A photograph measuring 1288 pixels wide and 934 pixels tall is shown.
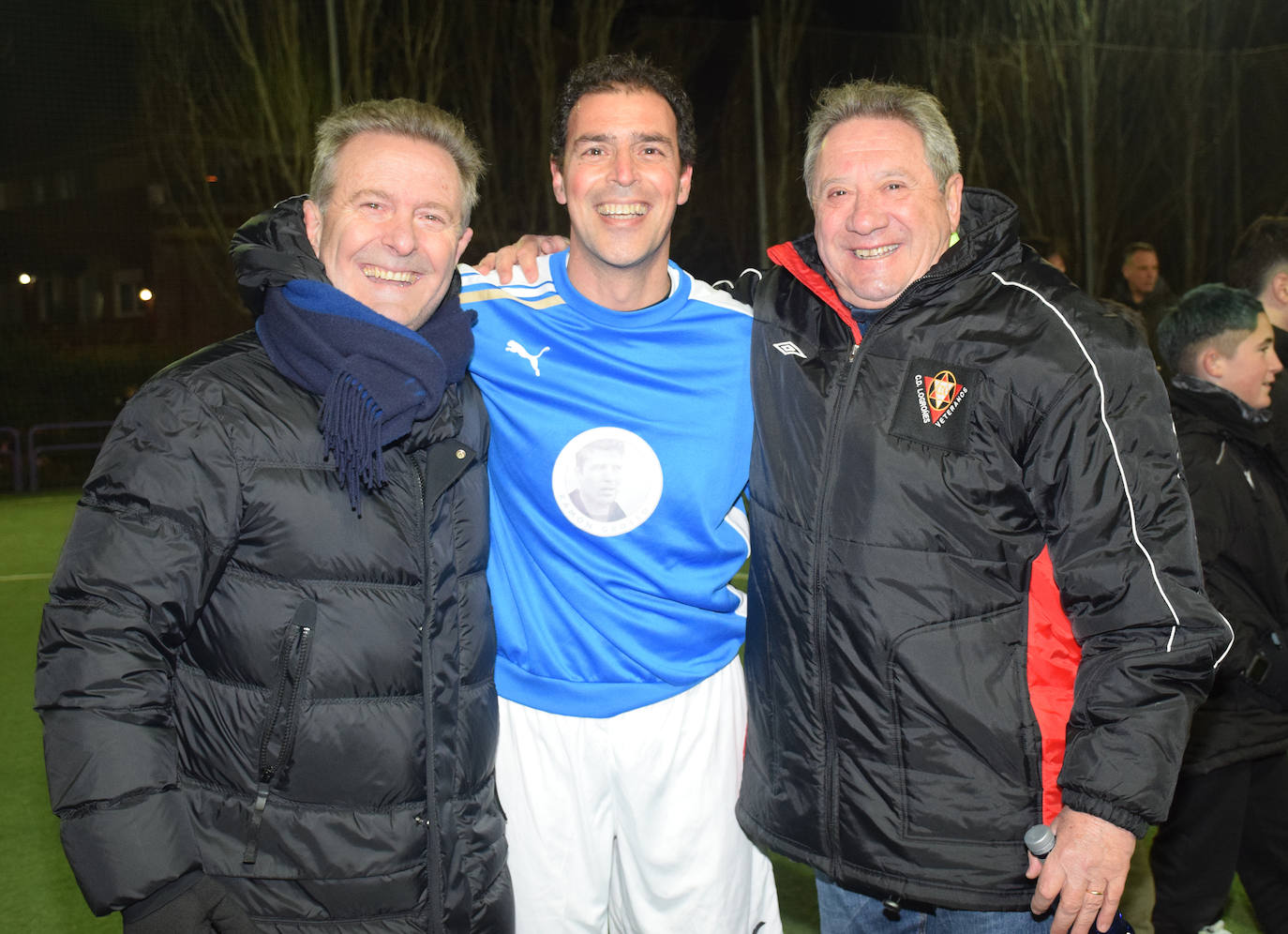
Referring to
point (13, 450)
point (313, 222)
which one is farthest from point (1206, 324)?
point (13, 450)

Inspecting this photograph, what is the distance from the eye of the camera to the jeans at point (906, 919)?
190cm

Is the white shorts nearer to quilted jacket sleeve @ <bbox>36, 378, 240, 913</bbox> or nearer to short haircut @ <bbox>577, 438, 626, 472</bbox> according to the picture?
short haircut @ <bbox>577, 438, 626, 472</bbox>

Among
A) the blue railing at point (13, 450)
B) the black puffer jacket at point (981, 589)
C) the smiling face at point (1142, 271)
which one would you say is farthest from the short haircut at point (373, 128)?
the blue railing at point (13, 450)

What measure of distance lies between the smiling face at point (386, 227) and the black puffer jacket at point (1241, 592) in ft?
6.30

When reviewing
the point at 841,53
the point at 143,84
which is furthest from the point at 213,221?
the point at 841,53

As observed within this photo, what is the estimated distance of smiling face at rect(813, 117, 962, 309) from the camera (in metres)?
2.01

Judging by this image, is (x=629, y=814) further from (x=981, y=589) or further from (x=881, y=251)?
(x=881, y=251)

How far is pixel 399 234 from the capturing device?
1.92m

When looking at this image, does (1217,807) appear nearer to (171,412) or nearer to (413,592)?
(413,592)

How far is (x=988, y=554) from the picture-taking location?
1.82 m

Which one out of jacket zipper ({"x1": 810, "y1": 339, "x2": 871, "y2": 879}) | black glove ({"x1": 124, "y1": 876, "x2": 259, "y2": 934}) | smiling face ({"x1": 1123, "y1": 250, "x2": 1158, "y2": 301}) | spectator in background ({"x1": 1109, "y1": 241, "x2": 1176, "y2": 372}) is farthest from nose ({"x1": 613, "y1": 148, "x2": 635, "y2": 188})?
smiling face ({"x1": 1123, "y1": 250, "x2": 1158, "y2": 301})

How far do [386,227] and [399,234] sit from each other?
3cm

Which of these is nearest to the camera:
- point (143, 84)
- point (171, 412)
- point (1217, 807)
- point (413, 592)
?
point (171, 412)

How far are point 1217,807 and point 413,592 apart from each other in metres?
2.16
